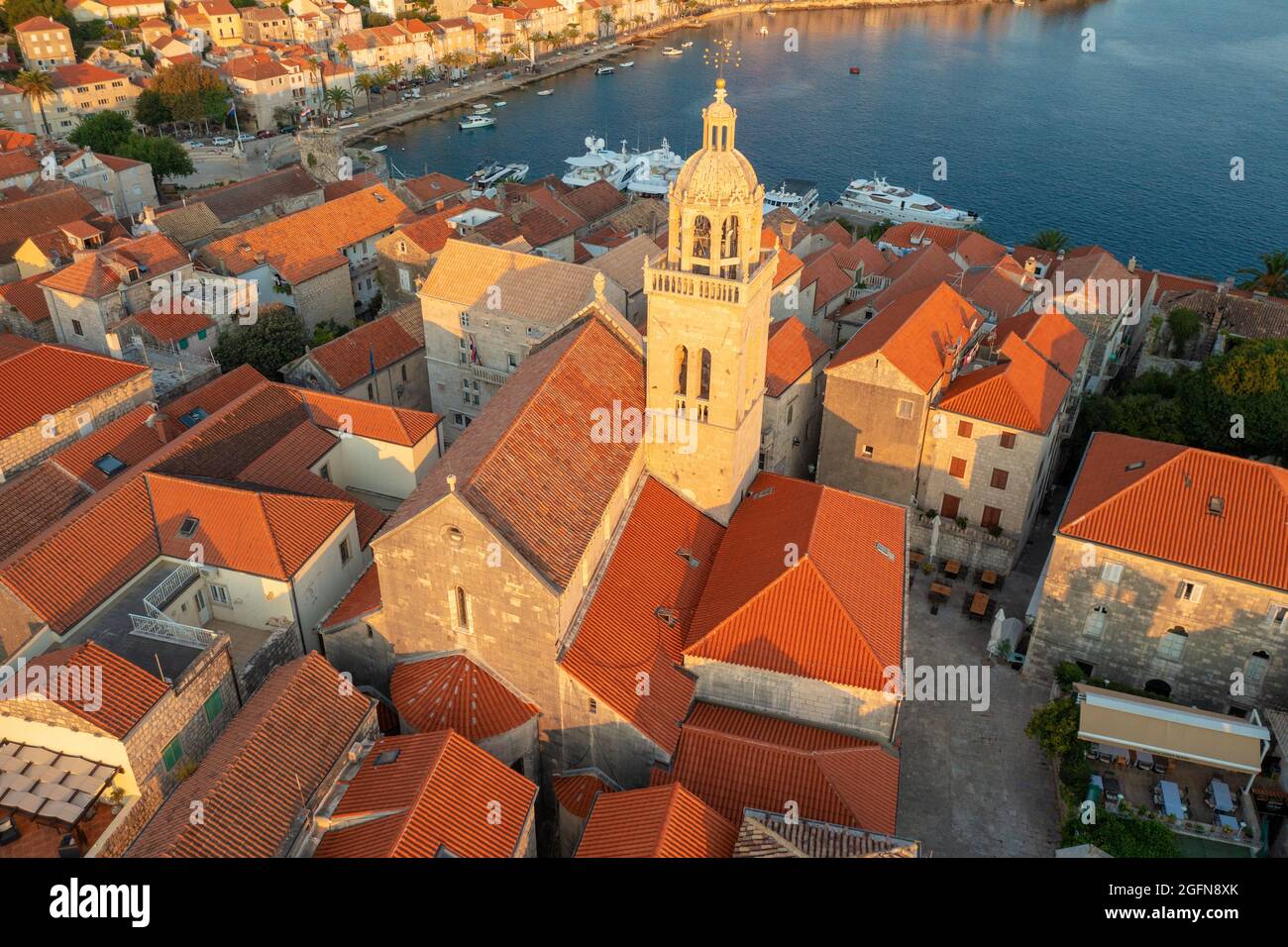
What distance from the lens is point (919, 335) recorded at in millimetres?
57125

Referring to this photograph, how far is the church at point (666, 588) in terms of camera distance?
36.7m

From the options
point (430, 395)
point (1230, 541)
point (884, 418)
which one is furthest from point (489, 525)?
point (430, 395)

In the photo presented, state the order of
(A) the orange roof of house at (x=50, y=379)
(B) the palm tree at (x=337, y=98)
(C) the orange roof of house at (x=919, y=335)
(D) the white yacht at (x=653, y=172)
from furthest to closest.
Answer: (B) the palm tree at (x=337, y=98) < (D) the white yacht at (x=653, y=172) < (A) the orange roof of house at (x=50, y=379) < (C) the orange roof of house at (x=919, y=335)

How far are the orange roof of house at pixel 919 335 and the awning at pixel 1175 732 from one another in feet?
66.0

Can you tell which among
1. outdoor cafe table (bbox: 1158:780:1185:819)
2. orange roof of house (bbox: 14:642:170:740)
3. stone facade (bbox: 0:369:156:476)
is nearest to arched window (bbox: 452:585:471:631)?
orange roof of house (bbox: 14:642:170:740)

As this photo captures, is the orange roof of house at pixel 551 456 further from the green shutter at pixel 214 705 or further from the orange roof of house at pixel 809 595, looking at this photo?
the green shutter at pixel 214 705

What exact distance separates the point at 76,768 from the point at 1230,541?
48144 millimetres

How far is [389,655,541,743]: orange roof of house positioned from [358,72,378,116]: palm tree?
17324cm

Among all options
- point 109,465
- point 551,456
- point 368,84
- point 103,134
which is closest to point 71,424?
point 109,465

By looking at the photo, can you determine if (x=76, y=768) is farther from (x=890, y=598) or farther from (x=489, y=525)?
(x=890, y=598)

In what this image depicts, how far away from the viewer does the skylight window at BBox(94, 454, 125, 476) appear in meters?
52.9

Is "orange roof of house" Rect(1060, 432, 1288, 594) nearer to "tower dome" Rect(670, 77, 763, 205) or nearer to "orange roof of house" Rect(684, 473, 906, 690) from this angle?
"orange roof of house" Rect(684, 473, 906, 690)

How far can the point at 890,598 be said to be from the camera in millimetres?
42406

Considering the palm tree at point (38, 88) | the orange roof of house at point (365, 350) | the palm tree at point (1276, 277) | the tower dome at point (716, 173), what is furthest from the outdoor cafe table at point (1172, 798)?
the palm tree at point (38, 88)
